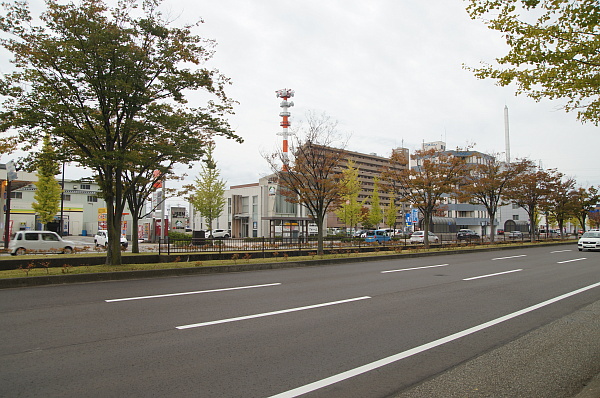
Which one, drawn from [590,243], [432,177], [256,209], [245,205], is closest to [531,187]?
[590,243]

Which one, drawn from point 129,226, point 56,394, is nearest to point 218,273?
point 56,394

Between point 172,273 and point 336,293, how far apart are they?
6904 mm

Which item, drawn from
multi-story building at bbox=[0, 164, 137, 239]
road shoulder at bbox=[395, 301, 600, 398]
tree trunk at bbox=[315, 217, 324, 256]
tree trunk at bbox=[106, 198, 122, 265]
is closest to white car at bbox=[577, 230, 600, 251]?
tree trunk at bbox=[315, 217, 324, 256]

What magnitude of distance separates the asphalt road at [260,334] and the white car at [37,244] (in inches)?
606

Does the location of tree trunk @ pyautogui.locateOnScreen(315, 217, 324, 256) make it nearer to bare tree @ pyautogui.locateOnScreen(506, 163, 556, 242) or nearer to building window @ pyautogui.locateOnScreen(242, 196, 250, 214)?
bare tree @ pyautogui.locateOnScreen(506, 163, 556, 242)

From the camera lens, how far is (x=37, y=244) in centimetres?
2456

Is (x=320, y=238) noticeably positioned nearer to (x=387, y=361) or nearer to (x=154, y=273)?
(x=154, y=273)

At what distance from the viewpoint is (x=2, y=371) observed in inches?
181

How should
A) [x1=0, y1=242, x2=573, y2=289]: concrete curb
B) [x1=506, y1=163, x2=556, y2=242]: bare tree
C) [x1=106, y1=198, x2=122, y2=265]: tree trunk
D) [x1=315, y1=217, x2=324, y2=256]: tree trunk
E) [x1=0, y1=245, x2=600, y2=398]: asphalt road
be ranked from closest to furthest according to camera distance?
1. [x1=0, y1=245, x2=600, y2=398]: asphalt road
2. [x1=0, y1=242, x2=573, y2=289]: concrete curb
3. [x1=106, y1=198, x2=122, y2=265]: tree trunk
4. [x1=315, y1=217, x2=324, y2=256]: tree trunk
5. [x1=506, y1=163, x2=556, y2=242]: bare tree

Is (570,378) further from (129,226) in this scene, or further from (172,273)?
(129,226)

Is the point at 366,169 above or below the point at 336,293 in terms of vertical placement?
above

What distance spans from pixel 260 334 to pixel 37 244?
23839 millimetres

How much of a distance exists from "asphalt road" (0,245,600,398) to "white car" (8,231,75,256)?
15392 mm

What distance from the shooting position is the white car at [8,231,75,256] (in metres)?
23.9
